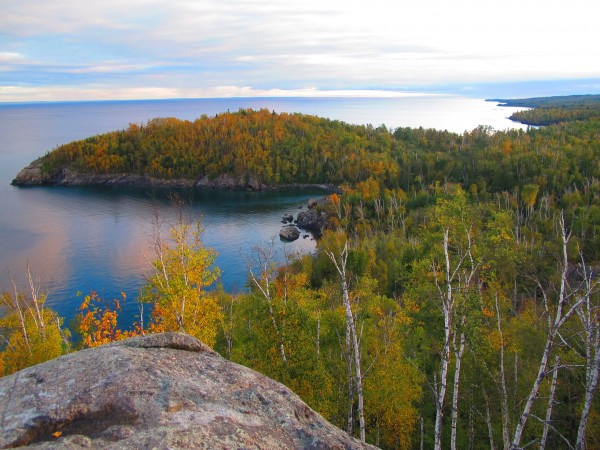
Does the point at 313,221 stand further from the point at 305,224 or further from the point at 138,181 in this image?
the point at 138,181

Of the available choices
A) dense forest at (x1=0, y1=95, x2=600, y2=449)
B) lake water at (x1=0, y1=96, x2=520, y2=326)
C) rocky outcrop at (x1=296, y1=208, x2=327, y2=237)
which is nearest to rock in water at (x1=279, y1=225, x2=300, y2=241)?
lake water at (x1=0, y1=96, x2=520, y2=326)

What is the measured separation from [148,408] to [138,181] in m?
137

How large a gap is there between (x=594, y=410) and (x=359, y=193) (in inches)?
3333

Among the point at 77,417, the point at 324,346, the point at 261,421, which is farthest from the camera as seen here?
the point at 324,346

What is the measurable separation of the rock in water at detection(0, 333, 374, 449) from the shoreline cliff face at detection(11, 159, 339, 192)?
121 metres

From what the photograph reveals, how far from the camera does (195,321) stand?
1970cm

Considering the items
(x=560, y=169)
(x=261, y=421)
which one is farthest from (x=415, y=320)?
(x=560, y=169)

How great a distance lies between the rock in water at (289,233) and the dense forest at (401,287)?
9158mm

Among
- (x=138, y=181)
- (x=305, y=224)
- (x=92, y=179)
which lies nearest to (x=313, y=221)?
(x=305, y=224)

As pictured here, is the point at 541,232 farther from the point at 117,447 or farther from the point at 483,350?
the point at 117,447

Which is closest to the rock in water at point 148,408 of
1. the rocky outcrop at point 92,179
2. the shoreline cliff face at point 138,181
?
the shoreline cliff face at point 138,181

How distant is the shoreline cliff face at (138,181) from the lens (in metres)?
130

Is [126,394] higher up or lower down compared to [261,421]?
higher up

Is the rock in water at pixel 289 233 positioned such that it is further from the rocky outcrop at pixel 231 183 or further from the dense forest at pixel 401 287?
the rocky outcrop at pixel 231 183
